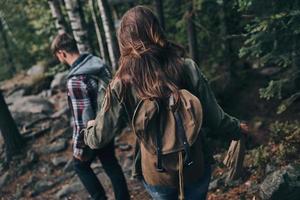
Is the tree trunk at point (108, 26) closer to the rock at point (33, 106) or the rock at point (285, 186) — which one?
the rock at point (33, 106)

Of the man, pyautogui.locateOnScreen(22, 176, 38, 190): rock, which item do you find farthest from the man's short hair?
pyautogui.locateOnScreen(22, 176, 38, 190): rock

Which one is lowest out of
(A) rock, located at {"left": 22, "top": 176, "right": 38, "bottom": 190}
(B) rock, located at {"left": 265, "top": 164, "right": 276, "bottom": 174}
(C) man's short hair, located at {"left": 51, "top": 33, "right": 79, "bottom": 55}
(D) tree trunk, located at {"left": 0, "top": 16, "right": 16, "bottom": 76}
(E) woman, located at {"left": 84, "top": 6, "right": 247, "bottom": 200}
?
(D) tree trunk, located at {"left": 0, "top": 16, "right": 16, "bottom": 76}

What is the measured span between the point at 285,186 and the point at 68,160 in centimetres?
547

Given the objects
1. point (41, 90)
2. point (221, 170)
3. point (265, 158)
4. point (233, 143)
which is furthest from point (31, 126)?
point (233, 143)

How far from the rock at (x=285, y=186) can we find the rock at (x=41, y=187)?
4.87 m

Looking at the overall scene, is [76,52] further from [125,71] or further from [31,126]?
[31,126]

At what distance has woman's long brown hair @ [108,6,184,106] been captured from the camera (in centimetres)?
318

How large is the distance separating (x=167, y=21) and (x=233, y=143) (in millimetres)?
9180

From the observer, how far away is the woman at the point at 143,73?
3.18 m

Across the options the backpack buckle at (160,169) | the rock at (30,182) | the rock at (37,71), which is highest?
the backpack buckle at (160,169)

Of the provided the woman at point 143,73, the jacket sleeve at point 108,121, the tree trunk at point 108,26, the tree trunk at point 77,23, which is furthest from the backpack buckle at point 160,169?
the tree trunk at point 108,26

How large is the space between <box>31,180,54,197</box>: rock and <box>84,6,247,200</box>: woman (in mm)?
5721

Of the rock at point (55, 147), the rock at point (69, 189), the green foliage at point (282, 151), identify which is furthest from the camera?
the rock at point (55, 147)

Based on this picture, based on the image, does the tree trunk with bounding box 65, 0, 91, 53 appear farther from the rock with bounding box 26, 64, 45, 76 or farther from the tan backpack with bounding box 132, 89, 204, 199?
the rock with bounding box 26, 64, 45, 76
